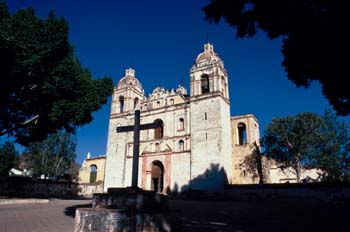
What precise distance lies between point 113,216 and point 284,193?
1665 centimetres

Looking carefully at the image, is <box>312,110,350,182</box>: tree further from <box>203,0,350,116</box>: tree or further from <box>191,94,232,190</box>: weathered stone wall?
<box>203,0,350,116</box>: tree

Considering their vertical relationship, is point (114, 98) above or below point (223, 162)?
above

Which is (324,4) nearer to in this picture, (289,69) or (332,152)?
(289,69)

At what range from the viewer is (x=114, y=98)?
31188 mm

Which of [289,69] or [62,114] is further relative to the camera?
[62,114]

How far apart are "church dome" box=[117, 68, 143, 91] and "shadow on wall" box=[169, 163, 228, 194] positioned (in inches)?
560

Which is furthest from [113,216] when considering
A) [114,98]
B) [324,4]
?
[114,98]

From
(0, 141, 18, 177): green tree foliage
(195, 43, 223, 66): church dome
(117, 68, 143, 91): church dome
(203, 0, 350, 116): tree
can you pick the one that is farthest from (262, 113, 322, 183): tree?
(0, 141, 18, 177): green tree foliage

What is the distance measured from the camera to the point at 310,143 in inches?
929

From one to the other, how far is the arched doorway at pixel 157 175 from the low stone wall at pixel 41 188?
603 cm

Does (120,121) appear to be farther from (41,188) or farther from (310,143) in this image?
(310,143)

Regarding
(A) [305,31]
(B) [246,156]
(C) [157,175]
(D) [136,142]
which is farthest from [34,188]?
(A) [305,31]

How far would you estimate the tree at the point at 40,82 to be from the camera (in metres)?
12.3

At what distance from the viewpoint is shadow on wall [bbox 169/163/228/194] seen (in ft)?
71.6
